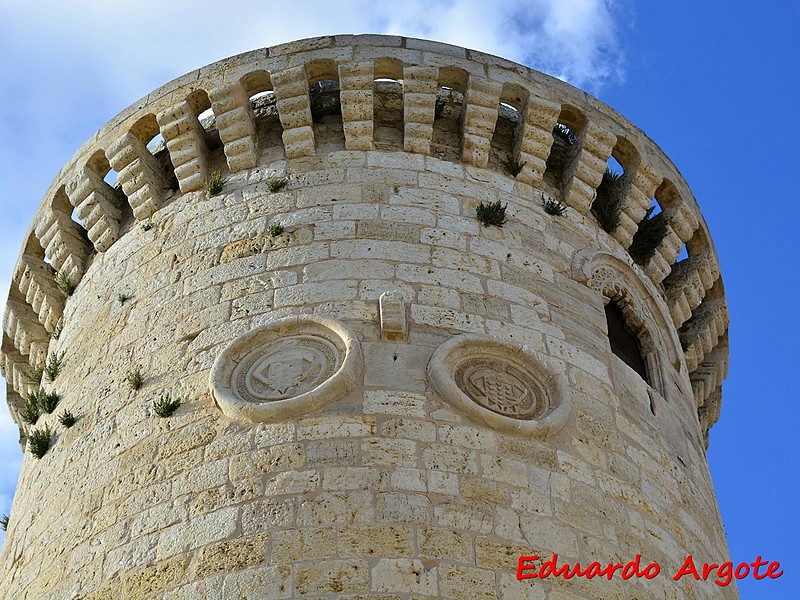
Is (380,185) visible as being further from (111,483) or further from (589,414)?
(111,483)

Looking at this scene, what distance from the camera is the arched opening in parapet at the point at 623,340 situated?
903cm

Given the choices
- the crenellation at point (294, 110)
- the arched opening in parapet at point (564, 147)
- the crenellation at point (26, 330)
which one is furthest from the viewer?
the crenellation at point (26, 330)

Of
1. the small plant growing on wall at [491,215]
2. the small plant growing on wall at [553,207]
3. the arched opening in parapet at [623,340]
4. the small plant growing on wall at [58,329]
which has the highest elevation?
the small plant growing on wall at [553,207]

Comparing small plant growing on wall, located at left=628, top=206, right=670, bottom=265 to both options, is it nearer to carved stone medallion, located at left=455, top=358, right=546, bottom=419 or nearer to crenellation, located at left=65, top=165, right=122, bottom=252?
carved stone medallion, located at left=455, top=358, right=546, bottom=419

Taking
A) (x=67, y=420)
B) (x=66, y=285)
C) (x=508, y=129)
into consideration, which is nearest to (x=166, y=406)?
(x=67, y=420)

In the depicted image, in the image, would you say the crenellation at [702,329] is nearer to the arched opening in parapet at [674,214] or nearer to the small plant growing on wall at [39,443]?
the arched opening in parapet at [674,214]

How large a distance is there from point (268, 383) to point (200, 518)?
104 centimetres

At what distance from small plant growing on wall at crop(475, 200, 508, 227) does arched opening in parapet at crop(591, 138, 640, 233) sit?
143 cm

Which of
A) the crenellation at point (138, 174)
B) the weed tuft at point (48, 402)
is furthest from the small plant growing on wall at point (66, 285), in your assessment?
the weed tuft at point (48, 402)

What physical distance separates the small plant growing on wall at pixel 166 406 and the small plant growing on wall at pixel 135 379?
0.36 m

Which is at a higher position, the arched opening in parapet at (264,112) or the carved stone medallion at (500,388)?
the arched opening in parapet at (264,112)

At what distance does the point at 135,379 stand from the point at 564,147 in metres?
4.21

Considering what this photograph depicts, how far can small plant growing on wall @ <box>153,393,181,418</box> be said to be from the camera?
24.5 feet

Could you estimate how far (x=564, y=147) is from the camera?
33.8ft
